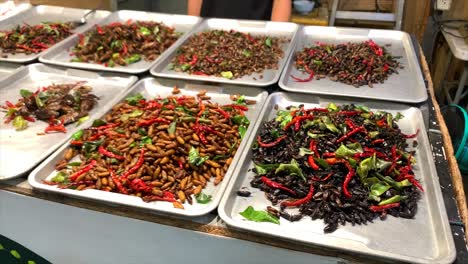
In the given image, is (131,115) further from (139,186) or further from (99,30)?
(99,30)

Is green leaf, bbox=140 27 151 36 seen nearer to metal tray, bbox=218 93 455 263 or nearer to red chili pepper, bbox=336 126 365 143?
metal tray, bbox=218 93 455 263

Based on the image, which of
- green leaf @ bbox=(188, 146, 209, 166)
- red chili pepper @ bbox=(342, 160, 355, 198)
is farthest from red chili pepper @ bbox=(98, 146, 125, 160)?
red chili pepper @ bbox=(342, 160, 355, 198)

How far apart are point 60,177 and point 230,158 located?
2.62 feet

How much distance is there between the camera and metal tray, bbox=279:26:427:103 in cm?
226

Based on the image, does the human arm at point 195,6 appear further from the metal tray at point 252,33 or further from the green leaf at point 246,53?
the green leaf at point 246,53

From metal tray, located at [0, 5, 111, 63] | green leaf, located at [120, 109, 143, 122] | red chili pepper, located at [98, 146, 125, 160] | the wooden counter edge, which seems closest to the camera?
the wooden counter edge

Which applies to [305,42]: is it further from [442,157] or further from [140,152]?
[140,152]

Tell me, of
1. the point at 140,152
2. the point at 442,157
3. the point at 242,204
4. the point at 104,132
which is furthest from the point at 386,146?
the point at 104,132

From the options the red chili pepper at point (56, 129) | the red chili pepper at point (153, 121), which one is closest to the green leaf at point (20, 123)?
the red chili pepper at point (56, 129)

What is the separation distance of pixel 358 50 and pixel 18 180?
228 centimetres

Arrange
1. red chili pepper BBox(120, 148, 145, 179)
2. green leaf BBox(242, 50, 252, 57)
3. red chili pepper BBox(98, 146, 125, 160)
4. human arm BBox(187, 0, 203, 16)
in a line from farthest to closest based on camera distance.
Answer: human arm BBox(187, 0, 203, 16), green leaf BBox(242, 50, 252, 57), red chili pepper BBox(98, 146, 125, 160), red chili pepper BBox(120, 148, 145, 179)

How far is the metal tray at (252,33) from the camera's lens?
2457 millimetres

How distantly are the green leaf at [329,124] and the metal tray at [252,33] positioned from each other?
55cm

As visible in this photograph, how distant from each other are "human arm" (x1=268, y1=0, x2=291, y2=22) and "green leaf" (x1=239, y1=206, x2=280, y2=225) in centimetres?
248
